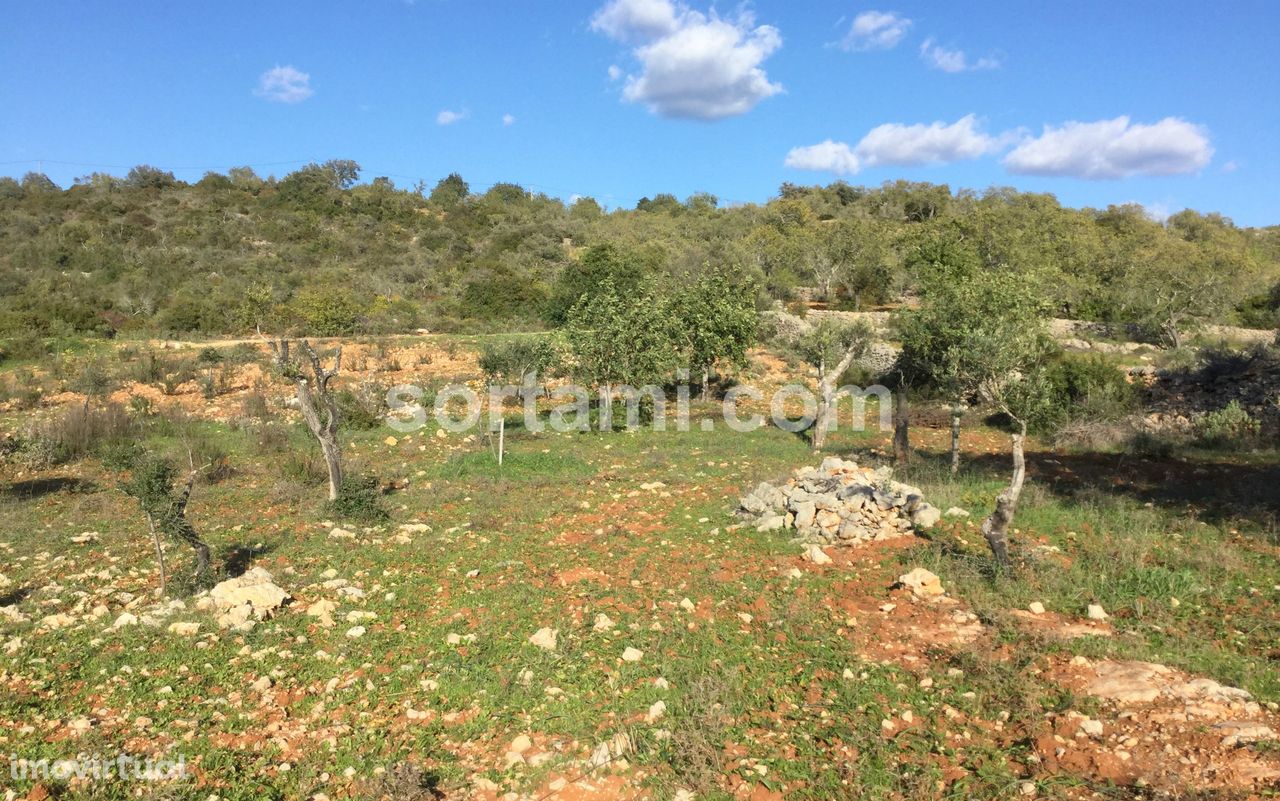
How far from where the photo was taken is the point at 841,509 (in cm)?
874

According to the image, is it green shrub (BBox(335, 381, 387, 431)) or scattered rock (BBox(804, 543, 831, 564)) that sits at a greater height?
green shrub (BBox(335, 381, 387, 431))

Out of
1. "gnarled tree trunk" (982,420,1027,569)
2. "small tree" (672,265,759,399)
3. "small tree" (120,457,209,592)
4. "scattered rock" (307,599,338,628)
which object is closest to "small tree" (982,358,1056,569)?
"gnarled tree trunk" (982,420,1027,569)

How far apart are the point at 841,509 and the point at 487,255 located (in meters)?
47.7

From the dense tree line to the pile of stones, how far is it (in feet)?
21.2

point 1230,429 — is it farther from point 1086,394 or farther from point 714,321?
point 714,321

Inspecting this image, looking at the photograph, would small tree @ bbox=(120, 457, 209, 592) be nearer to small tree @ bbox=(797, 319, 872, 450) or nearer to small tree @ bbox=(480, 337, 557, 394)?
small tree @ bbox=(480, 337, 557, 394)

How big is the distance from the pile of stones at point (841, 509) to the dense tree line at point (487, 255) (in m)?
6.46

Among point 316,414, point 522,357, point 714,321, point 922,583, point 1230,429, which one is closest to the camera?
point 922,583

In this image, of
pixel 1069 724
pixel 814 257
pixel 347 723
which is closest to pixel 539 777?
pixel 347 723

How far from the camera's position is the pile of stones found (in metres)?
8.58

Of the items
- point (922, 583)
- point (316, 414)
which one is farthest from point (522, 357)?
point (922, 583)

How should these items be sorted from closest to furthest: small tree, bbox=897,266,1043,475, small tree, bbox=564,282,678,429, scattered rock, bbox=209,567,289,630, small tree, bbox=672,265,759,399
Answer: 1. scattered rock, bbox=209,567,289,630
2. small tree, bbox=897,266,1043,475
3. small tree, bbox=564,282,678,429
4. small tree, bbox=672,265,759,399

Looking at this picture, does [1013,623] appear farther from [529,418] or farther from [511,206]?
[511,206]

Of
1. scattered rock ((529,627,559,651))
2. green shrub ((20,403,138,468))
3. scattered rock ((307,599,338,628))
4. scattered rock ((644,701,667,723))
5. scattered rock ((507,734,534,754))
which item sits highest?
green shrub ((20,403,138,468))
